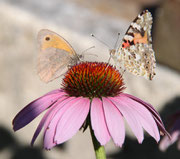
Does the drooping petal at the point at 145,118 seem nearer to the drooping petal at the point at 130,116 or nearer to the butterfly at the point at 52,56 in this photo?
the drooping petal at the point at 130,116

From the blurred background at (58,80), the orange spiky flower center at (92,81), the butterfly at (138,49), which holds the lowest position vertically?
the blurred background at (58,80)

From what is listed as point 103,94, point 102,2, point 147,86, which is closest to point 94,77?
point 103,94

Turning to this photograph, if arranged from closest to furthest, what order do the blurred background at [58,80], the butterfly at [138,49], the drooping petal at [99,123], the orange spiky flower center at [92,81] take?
the drooping petal at [99,123] < the orange spiky flower center at [92,81] < the butterfly at [138,49] < the blurred background at [58,80]

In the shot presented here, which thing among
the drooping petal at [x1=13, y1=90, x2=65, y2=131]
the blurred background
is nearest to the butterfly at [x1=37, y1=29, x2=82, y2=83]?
the drooping petal at [x1=13, y1=90, x2=65, y2=131]

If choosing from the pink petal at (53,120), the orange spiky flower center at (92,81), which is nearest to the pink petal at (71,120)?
the pink petal at (53,120)

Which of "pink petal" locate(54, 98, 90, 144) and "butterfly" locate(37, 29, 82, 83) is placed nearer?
"pink petal" locate(54, 98, 90, 144)

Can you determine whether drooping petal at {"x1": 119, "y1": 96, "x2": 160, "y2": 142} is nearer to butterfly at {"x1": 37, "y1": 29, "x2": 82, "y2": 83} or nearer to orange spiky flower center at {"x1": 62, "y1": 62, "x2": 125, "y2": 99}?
orange spiky flower center at {"x1": 62, "y1": 62, "x2": 125, "y2": 99}

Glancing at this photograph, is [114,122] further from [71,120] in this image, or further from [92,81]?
[92,81]
